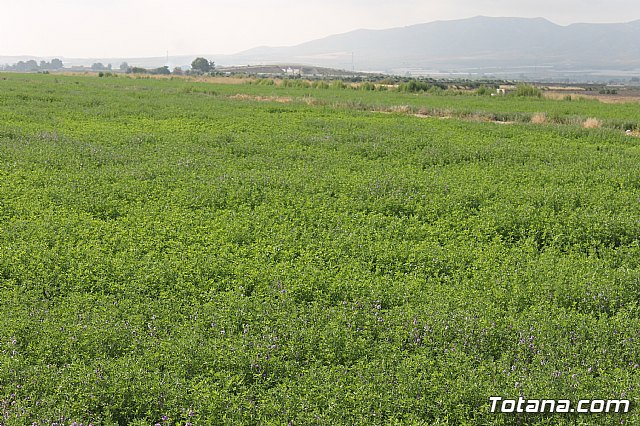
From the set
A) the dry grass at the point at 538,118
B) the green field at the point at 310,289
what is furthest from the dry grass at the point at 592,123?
the green field at the point at 310,289

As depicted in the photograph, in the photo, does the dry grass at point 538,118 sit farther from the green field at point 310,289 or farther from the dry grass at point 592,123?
the green field at point 310,289

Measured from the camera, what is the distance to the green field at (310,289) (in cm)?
561

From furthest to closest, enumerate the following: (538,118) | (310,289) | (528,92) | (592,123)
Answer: (528,92)
(538,118)
(592,123)
(310,289)

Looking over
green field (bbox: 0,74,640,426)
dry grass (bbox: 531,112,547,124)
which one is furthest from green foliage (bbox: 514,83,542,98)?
green field (bbox: 0,74,640,426)

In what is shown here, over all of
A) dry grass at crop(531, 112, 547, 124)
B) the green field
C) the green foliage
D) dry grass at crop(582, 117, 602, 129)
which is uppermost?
the green foliage

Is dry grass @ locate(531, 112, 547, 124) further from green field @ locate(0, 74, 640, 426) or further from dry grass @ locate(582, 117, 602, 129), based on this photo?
green field @ locate(0, 74, 640, 426)

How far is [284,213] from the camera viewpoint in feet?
39.2

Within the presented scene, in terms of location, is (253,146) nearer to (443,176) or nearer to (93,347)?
(443,176)

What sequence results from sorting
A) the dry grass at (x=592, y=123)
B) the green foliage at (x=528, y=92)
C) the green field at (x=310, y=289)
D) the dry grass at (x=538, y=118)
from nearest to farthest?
the green field at (x=310, y=289)
the dry grass at (x=592, y=123)
the dry grass at (x=538, y=118)
the green foliage at (x=528, y=92)

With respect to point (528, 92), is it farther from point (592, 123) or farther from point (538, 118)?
point (592, 123)

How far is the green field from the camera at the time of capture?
221 inches

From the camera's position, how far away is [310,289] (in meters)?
8.06

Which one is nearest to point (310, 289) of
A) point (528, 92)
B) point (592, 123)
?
point (592, 123)

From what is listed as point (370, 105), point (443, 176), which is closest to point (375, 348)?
point (443, 176)
